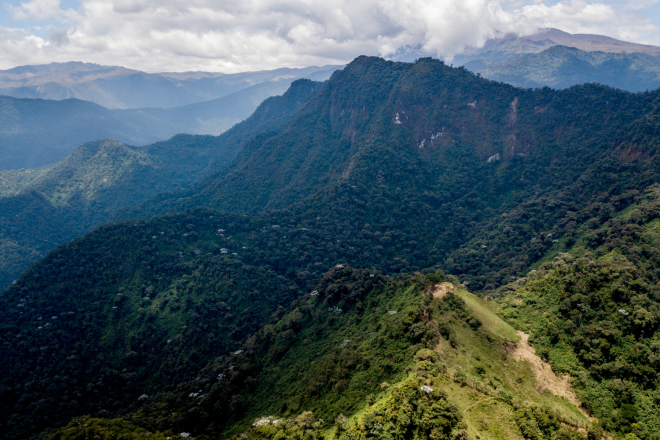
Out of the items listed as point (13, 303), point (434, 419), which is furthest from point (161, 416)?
point (13, 303)

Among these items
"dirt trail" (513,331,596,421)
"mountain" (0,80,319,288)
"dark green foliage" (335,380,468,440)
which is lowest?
"mountain" (0,80,319,288)

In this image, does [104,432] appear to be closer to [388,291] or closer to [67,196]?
[388,291]

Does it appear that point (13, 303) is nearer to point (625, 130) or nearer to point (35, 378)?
point (35, 378)

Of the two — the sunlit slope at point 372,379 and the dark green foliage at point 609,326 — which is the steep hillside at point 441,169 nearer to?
the dark green foliage at point 609,326

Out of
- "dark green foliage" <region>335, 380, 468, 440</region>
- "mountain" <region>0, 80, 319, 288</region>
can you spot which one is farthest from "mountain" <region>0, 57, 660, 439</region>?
"mountain" <region>0, 80, 319, 288</region>

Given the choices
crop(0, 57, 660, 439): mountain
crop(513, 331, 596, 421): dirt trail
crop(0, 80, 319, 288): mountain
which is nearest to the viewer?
crop(0, 57, 660, 439): mountain

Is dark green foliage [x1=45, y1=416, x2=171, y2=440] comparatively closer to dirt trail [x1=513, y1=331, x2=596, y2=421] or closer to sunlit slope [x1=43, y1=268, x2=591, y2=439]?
sunlit slope [x1=43, y1=268, x2=591, y2=439]

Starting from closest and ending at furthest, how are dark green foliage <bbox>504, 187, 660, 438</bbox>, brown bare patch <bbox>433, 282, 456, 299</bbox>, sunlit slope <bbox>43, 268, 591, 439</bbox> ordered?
sunlit slope <bbox>43, 268, 591, 439</bbox>, dark green foliage <bbox>504, 187, 660, 438</bbox>, brown bare patch <bbox>433, 282, 456, 299</bbox>
